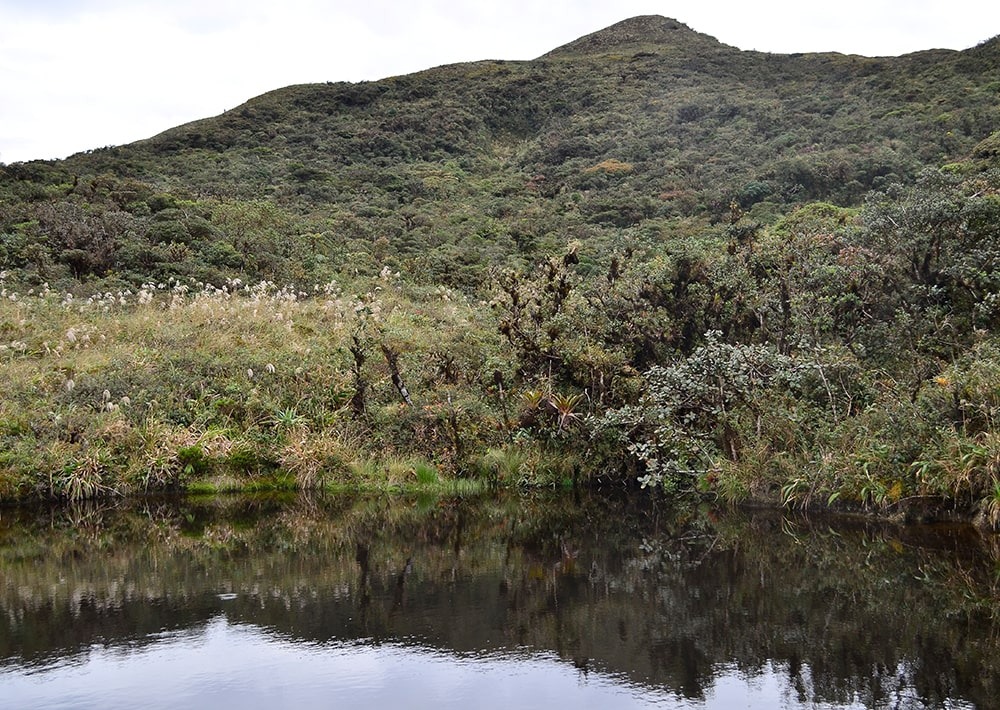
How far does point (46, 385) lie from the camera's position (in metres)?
16.8

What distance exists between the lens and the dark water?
731 cm

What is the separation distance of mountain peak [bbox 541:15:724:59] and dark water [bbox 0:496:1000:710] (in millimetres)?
70471

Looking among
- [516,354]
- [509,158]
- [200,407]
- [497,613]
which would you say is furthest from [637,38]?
[497,613]

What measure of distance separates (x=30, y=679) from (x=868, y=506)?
11.1m

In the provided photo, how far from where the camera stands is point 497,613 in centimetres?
943

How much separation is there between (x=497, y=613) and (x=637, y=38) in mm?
81163

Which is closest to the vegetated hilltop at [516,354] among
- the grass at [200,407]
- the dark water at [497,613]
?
the grass at [200,407]

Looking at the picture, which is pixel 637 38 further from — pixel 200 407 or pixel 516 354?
pixel 200 407

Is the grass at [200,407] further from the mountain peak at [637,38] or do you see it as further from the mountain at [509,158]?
the mountain peak at [637,38]

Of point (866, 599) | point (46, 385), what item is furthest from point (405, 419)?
point (866, 599)

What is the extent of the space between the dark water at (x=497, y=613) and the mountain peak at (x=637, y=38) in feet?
231

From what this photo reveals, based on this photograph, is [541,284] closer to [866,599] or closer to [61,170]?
[866,599]

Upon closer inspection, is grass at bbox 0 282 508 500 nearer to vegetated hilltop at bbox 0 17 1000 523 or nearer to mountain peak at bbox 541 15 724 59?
vegetated hilltop at bbox 0 17 1000 523

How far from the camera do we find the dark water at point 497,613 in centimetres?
731
